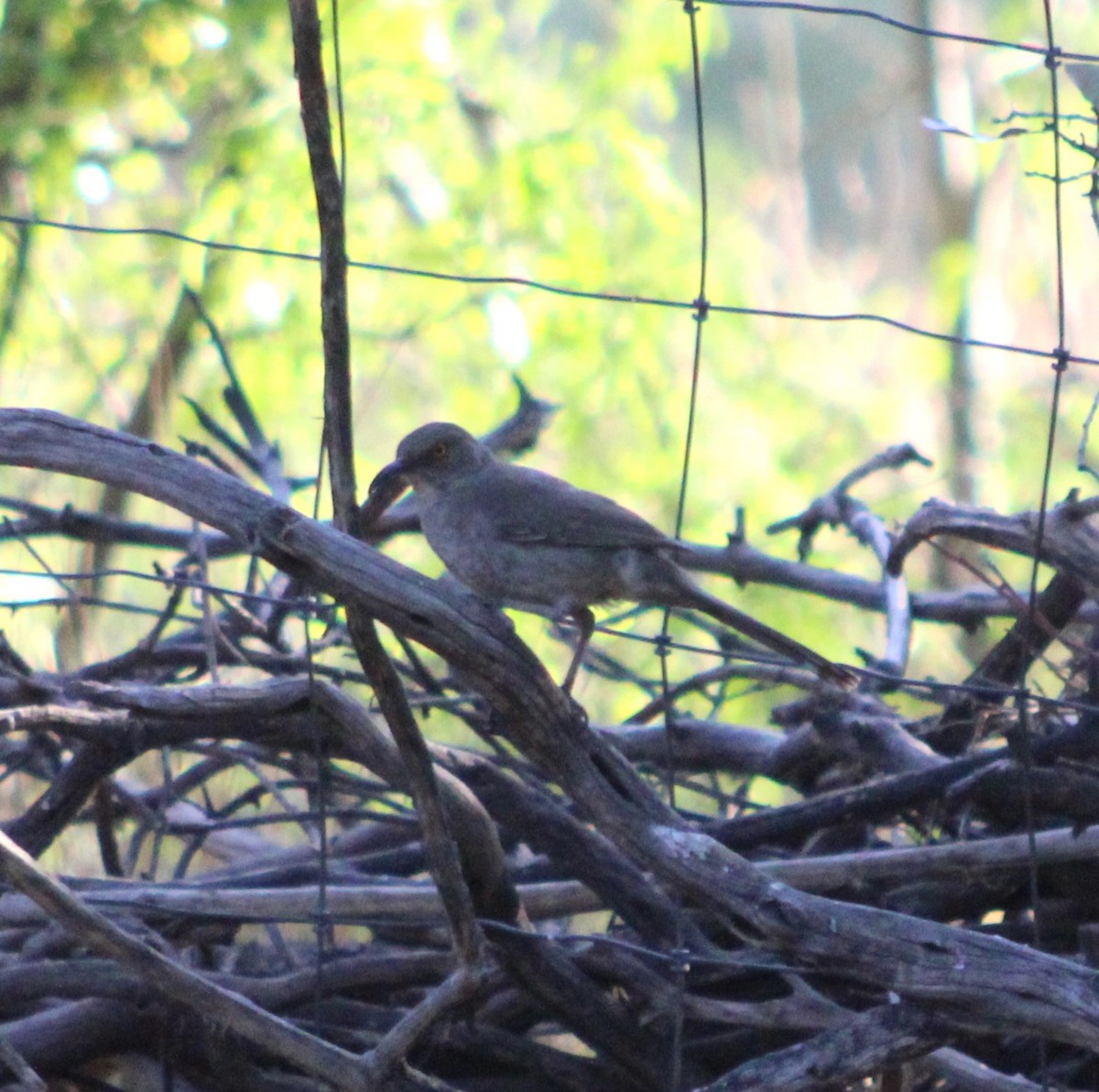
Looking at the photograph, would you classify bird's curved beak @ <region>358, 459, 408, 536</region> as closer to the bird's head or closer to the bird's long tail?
the bird's head

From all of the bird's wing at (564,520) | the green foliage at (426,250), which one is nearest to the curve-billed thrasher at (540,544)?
the bird's wing at (564,520)

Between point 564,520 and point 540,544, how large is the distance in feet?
0.31

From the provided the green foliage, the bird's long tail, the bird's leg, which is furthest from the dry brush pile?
the green foliage

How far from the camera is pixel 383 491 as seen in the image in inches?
172

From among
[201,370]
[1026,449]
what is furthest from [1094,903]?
[1026,449]

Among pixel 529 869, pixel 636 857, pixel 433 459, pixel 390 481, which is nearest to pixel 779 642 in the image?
pixel 636 857

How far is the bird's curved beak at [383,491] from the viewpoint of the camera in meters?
4.09

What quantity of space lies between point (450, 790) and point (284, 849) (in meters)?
1.19

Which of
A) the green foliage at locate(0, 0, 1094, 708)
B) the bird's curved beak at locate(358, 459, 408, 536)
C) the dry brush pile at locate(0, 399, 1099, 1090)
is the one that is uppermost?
the green foliage at locate(0, 0, 1094, 708)

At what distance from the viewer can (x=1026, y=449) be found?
14.0 metres

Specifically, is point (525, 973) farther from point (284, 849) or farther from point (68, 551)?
point (68, 551)

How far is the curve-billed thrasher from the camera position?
3.88 m

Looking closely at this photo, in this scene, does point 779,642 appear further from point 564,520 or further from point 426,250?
point 426,250

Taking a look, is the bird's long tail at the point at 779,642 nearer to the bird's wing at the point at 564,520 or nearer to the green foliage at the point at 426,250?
the bird's wing at the point at 564,520
